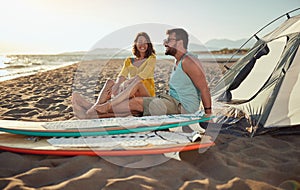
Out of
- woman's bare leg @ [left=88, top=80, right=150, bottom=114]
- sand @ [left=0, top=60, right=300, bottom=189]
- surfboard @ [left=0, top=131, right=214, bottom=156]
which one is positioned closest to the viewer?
sand @ [left=0, top=60, right=300, bottom=189]

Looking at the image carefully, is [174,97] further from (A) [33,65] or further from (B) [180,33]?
(A) [33,65]

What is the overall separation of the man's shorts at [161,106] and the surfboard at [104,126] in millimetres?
147

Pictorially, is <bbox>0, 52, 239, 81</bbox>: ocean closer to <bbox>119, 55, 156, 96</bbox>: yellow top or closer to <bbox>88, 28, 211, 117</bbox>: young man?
<bbox>88, 28, 211, 117</bbox>: young man

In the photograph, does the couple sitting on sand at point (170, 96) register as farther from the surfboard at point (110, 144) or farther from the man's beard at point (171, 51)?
the surfboard at point (110, 144)

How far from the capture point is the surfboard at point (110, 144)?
2.66 m

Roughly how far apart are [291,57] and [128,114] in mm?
2051

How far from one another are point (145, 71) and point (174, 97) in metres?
0.56

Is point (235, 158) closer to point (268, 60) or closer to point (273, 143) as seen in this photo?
point (273, 143)

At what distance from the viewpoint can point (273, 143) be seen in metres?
3.16

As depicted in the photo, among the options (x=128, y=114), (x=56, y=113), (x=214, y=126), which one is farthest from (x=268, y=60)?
(x=56, y=113)

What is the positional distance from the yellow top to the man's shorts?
389mm

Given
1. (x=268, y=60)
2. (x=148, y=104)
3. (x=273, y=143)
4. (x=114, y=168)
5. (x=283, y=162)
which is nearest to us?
(x=114, y=168)

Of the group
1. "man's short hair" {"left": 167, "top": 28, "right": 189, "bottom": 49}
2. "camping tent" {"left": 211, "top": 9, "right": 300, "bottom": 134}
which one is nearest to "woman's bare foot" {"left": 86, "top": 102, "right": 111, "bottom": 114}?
"man's short hair" {"left": 167, "top": 28, "right": 189, "bottom": 49}

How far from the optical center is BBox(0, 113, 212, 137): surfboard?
9.77 feet
